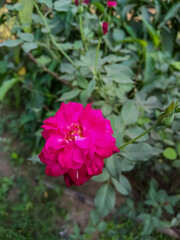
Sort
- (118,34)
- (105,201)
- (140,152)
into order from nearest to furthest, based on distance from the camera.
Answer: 1. (140,152)
2. (105,201)
3. (118,34)

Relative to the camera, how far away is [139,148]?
63 cm

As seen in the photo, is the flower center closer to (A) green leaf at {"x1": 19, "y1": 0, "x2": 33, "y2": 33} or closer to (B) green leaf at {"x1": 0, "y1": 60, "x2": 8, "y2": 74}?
(A) green leaf at {"x1": 19, "y1": 0, "x2": 33, "y2": 33}

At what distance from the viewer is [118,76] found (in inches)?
32.3

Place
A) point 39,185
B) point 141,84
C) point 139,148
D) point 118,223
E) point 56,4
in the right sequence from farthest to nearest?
point 39,185 → point 118,223 → point 141,84 → point 56,4 → point 139,148

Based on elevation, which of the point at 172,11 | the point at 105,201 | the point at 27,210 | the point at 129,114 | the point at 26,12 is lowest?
the point at 27,210

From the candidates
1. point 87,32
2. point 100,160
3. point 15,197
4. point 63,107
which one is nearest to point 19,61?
point 87,32

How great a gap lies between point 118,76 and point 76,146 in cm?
43

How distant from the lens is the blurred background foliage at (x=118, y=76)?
0.83m

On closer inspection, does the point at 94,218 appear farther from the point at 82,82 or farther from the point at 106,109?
the point at 82,82

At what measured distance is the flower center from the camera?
521 millimetres

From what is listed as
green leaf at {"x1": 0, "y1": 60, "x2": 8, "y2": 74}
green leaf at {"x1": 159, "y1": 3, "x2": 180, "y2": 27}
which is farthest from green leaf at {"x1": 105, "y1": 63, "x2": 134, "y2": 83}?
green leaf at {"x1": 0, "y1": 60, "x2": 8, "y2": 74}

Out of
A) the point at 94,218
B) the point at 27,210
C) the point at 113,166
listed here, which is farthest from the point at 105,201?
the point at 27,210

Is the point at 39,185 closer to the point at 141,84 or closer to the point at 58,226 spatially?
the point at 58,226

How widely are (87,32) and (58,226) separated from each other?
1.20m
